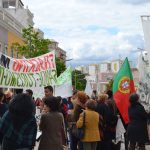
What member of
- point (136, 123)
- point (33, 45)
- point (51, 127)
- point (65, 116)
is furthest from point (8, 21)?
point (51, 127)

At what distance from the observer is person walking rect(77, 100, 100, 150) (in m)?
10.8

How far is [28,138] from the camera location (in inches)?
288

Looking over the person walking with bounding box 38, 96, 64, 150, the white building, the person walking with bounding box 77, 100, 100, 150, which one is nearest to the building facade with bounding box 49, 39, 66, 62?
the white building

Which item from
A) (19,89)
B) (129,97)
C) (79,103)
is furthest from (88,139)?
(19,89)

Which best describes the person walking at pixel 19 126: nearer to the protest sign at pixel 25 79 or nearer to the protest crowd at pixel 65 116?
the protest crowd at pixel 65 116

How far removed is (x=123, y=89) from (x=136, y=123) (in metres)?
0.82

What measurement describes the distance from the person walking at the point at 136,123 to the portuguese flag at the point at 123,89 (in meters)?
0.19

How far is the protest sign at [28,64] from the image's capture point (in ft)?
41.7

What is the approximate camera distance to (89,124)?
35.4ft

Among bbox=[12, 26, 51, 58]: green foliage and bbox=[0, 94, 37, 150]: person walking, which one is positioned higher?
bbox=[12, 26, 51, 58]: green foliage

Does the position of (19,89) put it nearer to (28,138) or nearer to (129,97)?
(129,97)

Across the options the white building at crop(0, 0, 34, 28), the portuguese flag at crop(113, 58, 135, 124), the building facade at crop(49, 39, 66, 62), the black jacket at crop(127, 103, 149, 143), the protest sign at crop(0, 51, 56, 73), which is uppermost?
the building facade at crop(49, 39, 66, 62)

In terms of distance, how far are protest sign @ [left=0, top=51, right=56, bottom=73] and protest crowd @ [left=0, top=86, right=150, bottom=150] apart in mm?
706

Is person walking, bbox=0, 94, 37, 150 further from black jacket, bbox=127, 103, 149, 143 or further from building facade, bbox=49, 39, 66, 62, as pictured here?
building facade, bbox=49, 39, 66, 62
